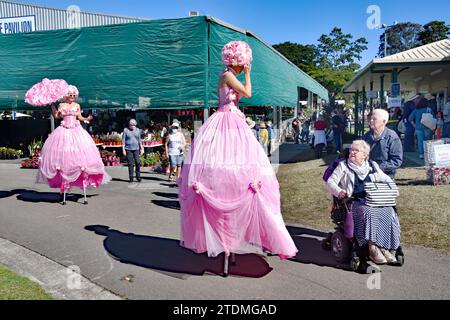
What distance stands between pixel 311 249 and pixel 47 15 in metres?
23.8

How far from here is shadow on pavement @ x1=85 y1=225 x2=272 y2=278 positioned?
5172 millimetres

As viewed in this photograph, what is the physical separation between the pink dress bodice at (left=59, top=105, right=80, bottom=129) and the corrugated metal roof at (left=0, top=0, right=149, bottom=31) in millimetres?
15021

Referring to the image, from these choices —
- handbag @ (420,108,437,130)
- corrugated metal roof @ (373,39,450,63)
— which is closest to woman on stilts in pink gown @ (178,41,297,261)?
corrugated metal roof @ (373,39,450,63)

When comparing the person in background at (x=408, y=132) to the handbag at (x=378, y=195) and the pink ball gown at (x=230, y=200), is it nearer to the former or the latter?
the handbag at (x=378, y=195)

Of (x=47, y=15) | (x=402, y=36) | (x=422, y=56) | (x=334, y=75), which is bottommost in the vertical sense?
(x=422, y=56)

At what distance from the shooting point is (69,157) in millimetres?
8953

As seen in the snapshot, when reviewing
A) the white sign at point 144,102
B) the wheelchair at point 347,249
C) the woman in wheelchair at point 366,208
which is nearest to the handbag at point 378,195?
the woman in wheelchair at point 366,208

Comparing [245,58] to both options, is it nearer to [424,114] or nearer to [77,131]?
[77,131]

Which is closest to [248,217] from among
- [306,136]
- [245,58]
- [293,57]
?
[245,58]

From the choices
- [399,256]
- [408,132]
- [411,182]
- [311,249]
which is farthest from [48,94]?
[408,132]

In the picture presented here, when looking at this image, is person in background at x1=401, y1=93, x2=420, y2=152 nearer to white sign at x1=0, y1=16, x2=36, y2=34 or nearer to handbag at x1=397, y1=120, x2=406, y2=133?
handbag at x1=397, y1=120, x2=406, y2=133

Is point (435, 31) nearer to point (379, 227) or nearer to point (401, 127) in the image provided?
point (401, 127)

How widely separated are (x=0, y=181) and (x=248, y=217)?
10.5m

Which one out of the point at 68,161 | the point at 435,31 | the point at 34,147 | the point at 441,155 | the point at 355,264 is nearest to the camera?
the point at 355,264
